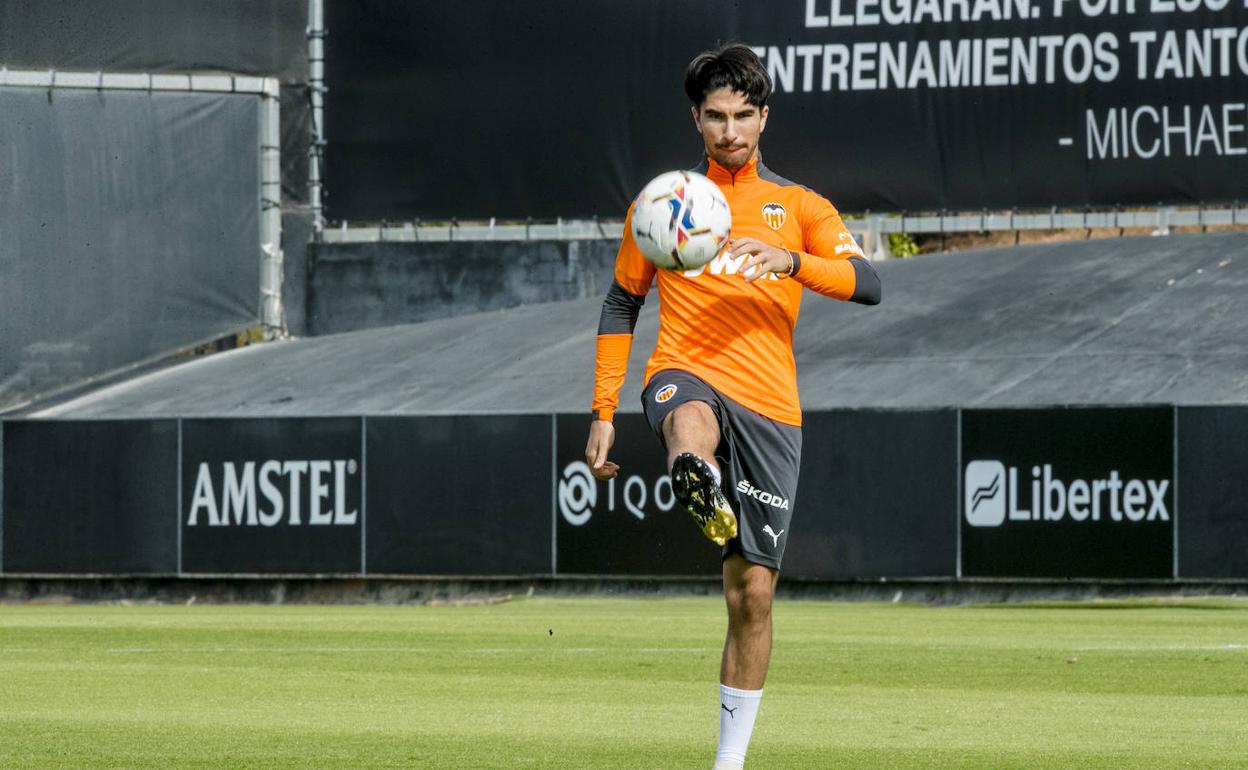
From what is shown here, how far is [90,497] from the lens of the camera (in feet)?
80.7

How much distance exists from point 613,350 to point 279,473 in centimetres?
1693

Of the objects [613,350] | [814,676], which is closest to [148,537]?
[814,676]

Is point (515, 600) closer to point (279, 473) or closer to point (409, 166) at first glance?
point (279, 473)

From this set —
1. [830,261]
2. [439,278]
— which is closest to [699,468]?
[830,261]

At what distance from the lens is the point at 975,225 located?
26.2 meters

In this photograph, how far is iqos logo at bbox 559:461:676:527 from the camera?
21906mm

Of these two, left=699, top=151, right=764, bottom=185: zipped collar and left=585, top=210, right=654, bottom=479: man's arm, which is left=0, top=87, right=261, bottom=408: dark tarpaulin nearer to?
left=585, top=210, right=654, bottom=479: man's arm

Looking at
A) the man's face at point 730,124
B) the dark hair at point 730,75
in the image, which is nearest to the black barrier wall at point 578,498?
the man's face at point 730,124

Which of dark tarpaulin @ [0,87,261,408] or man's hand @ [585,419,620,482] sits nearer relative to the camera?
man's hand @ [585,419,620,482]

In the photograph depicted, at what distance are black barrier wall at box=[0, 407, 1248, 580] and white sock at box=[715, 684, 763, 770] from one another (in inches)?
514

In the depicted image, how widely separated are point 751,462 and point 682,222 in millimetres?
769

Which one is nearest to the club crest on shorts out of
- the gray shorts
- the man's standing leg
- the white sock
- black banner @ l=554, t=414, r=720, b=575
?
the gray shorts

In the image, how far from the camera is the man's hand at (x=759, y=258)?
6.73m

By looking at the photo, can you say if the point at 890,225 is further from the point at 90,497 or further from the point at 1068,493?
the point at 90,497
